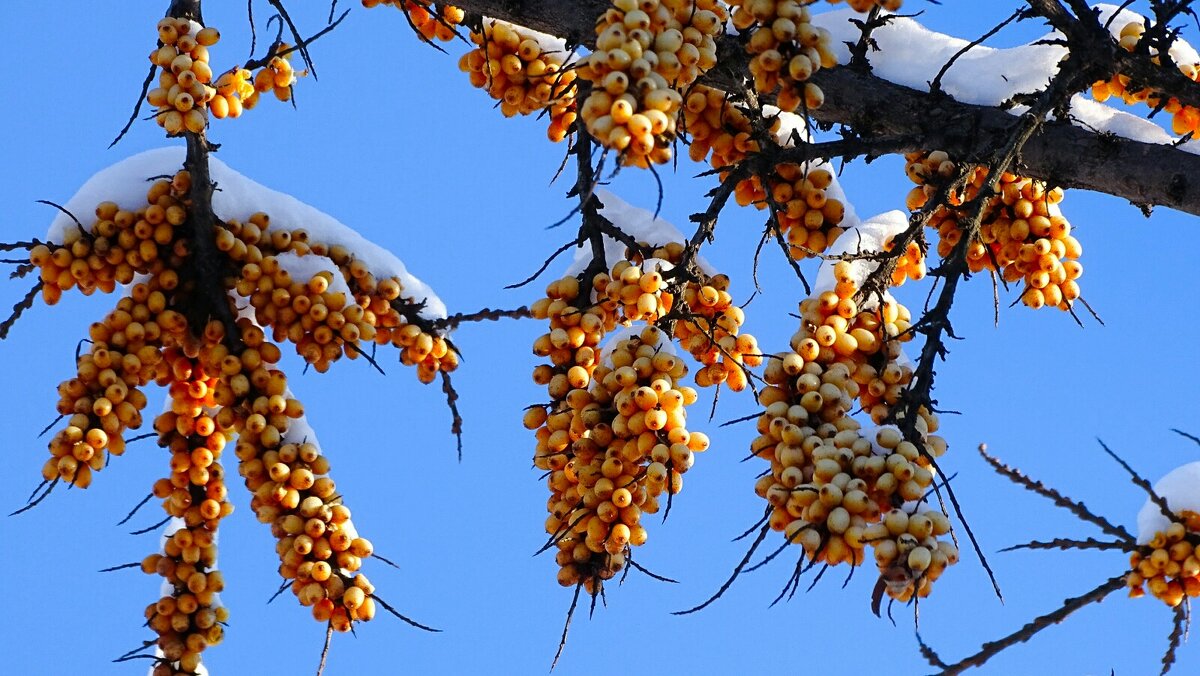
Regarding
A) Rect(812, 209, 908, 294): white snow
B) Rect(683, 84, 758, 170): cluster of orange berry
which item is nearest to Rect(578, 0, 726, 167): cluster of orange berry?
Rect(812, 209, 908, 294): white snow

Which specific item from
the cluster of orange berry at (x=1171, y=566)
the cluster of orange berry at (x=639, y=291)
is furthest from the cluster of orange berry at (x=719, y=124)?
the cluster of orange berry at (x=1171, y=566)

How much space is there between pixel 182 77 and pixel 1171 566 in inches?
112

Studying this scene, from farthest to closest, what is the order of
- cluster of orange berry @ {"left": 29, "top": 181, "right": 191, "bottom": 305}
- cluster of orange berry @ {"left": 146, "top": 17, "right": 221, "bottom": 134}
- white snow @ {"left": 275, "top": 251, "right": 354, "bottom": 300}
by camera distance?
white snow @ {"left": 275, "top": 251, "right": 354, "bottom": 300} → cluster of orange berry @ {"left": 29, "top": 181, "right": 191, "bottom": 305} → cluster of orange berry @ {"left": 146, "top": 17, "right": 221, "bottom": 134}

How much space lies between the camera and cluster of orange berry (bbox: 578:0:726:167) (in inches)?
96.7

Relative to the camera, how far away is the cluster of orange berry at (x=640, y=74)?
2457mm

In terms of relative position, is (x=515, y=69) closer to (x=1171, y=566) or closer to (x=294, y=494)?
(x=294, y=494)

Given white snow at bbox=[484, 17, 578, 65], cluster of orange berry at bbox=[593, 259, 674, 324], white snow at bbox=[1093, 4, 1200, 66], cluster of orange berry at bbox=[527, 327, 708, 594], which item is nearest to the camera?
cluster of orange berry at bbox=[527, 327, 708, 594]

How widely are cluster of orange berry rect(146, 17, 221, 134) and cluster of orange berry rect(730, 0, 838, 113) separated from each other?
1.82 meters

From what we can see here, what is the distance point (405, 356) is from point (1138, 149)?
227 cm

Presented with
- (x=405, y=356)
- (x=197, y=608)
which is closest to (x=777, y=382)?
(x=405, y=356)

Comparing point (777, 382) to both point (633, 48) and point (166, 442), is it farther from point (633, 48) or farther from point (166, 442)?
point (166, 442)

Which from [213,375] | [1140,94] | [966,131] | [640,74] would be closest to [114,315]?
[213,375]

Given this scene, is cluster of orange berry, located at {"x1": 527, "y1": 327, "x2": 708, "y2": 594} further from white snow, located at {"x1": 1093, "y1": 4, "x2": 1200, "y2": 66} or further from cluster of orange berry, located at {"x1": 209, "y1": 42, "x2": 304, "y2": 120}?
white snow, located at {"x1": 1093, "y1": 4, "x2": 1200, "y2": 66}

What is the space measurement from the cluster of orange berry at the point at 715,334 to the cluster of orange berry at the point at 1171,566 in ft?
3.66
